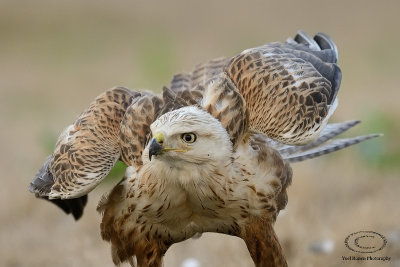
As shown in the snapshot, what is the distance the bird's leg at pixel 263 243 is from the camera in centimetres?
583

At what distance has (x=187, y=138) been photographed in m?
5.20

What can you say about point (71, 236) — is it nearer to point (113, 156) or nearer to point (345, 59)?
point (113, 156)

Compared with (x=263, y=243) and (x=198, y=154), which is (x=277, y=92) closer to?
(x=263, y=243)

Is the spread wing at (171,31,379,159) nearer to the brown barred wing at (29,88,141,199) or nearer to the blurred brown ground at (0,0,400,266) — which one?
the brown barred wing at (29,88,141,199)

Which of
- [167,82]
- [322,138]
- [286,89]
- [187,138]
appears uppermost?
[187,138]

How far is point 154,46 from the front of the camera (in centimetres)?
1162

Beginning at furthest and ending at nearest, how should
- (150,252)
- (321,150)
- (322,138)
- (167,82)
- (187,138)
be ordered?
(167,82) < (322,138) < (321,150) < (150,252) < (187,138)

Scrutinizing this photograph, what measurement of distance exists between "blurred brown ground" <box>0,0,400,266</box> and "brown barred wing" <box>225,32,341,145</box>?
121 cm

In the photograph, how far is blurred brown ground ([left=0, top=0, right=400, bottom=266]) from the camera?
7.46 m

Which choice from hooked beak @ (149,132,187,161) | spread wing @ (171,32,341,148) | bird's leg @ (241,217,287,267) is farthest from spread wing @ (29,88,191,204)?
bird's leg @ (241,217,287,267)

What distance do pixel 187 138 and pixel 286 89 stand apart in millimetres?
1318

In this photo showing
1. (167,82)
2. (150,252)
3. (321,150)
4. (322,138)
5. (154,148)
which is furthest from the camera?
(167,82)

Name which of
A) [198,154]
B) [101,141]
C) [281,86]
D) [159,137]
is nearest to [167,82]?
[281,86]

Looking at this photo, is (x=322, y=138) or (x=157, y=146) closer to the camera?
(x=157, y=146)
